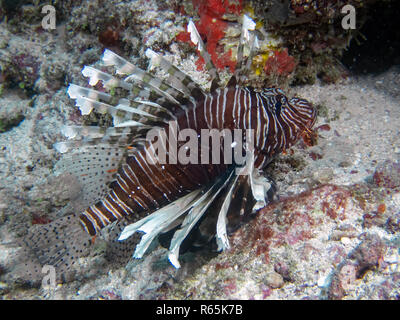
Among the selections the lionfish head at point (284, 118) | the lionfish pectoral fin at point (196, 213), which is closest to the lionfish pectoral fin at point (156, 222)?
the lionfish pectoral fin at point (196, 213)

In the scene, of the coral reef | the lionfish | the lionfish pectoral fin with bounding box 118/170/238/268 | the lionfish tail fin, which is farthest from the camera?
the lionfish tail fin

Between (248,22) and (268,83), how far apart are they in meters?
1.67

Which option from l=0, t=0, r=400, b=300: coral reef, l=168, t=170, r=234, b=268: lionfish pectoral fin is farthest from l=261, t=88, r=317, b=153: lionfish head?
l=168, t=170, r=234, b=268: lionfish pectoral fin

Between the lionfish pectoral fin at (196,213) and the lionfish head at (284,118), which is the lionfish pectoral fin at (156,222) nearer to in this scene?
the lionfish pectoral fin at (196,213)

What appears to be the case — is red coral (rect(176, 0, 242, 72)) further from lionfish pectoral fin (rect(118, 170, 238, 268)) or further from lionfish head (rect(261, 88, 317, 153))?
lionfish pectoral fin (rect(118, 170, 238, 268))

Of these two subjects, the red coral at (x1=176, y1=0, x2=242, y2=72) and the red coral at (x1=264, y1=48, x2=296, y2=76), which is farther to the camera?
the red coral at (x1=264, y1=48, x2=296, y2=76)

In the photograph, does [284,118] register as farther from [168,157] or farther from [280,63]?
[280,63]

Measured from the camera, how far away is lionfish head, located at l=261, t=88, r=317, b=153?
294 cm

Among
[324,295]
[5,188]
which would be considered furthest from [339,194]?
[5,188]

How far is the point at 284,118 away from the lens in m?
2.96

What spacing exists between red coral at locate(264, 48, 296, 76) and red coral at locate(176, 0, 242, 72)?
564mm
